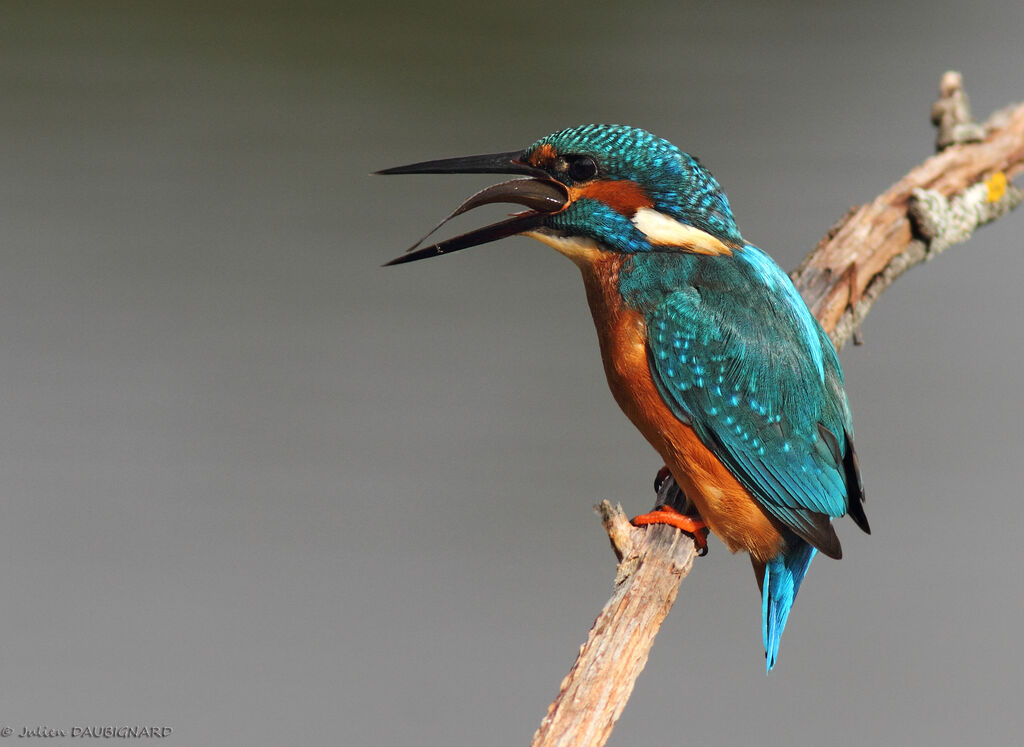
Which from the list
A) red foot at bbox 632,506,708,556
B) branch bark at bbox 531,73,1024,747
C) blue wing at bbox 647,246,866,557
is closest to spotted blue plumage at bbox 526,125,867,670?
blue wing at bbox 647,246,866,557

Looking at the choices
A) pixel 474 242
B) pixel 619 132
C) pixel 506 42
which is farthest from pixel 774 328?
pixel 506 42

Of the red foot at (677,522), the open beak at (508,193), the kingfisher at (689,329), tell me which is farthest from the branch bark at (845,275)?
the open beak at (508,193)

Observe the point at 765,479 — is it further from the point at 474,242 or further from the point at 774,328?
the point at 474,242

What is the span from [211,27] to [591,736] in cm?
361

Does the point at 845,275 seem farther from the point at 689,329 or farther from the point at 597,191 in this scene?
the point at 597,191

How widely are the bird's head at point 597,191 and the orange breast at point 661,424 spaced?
8 centimetres

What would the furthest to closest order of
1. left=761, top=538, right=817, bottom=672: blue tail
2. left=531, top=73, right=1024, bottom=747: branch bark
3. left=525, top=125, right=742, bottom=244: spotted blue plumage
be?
left=761, top=538, right=817, bottom=672: blue tail → left=525, top=125, right=742, bottom=244: spotted blue plumage → left=531, top=73, right=1024, bottom=747: branch bark

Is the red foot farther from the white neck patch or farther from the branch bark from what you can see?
the white neck patch

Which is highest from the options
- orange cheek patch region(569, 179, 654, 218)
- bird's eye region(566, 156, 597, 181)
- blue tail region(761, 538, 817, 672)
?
bird's eye region(566, 156, 597, 181)

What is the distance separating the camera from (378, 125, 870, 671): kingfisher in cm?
200

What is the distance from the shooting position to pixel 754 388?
2.02m

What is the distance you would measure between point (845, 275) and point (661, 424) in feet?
2.23

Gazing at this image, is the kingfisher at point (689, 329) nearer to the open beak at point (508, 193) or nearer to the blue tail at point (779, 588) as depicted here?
the open beak at point (508, 193)

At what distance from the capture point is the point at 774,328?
2023 mm
